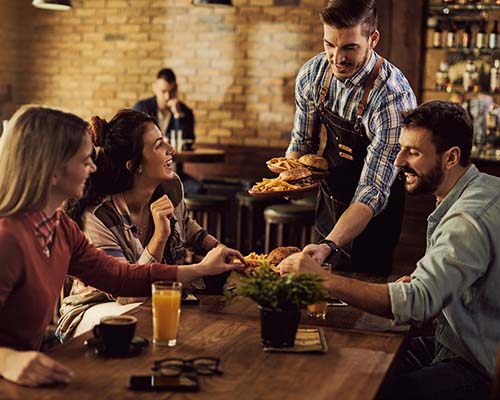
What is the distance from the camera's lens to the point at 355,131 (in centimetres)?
345

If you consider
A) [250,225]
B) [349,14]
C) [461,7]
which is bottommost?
[250,225]

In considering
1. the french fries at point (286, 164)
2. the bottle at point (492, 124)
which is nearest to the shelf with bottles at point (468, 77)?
the bottle at point (492, 124)

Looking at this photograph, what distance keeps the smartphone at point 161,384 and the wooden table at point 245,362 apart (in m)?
0.02

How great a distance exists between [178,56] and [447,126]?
21.8 ft

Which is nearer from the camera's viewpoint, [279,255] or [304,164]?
[279,255]

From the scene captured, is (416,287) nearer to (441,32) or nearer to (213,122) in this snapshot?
(441,32)

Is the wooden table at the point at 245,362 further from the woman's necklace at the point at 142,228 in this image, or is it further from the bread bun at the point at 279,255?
the woman's necklace at the point at 142,228

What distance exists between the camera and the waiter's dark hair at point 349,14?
3139mm

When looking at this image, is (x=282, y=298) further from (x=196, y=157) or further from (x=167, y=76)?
(x=167, y=76)

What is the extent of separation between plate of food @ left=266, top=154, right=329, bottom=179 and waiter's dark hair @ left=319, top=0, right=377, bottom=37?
0.54 meters

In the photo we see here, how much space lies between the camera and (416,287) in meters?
2.30

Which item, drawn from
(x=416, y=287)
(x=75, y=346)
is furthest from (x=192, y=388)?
(x=416, y=287)

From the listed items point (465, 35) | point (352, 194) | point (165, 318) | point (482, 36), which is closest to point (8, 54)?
point (465, 35)

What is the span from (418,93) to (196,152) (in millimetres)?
2047
